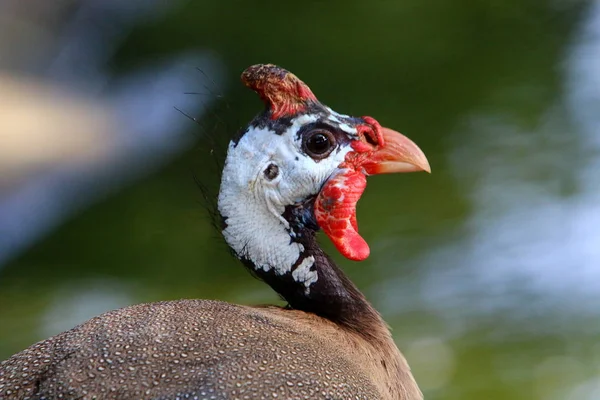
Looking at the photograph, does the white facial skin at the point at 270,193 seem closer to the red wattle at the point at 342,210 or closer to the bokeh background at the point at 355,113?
the red wattle at the point at 342,210

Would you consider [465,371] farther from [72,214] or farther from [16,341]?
[72,214]

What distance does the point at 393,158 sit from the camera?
204 centimetres

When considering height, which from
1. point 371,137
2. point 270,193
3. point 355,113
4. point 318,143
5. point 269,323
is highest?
point 355,113

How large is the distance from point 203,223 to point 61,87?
1.25m

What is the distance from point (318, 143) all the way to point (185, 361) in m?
0.71

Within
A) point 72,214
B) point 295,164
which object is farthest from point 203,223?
point 295,164

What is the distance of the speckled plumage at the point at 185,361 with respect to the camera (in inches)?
56.8

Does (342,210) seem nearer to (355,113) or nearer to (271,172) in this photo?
(271,172)

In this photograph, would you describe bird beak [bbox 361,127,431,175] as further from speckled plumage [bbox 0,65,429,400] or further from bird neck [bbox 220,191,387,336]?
bird neck [bbox 220,191,387,336]

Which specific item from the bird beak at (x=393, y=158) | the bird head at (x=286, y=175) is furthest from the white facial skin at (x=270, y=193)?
the bird beak at (x=393, y=158)

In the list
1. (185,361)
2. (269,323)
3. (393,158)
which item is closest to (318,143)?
(393,158)

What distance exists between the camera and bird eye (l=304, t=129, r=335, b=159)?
6.41 feet

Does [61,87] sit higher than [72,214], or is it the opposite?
[61,87]

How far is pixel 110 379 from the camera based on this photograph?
1452 millimetres
